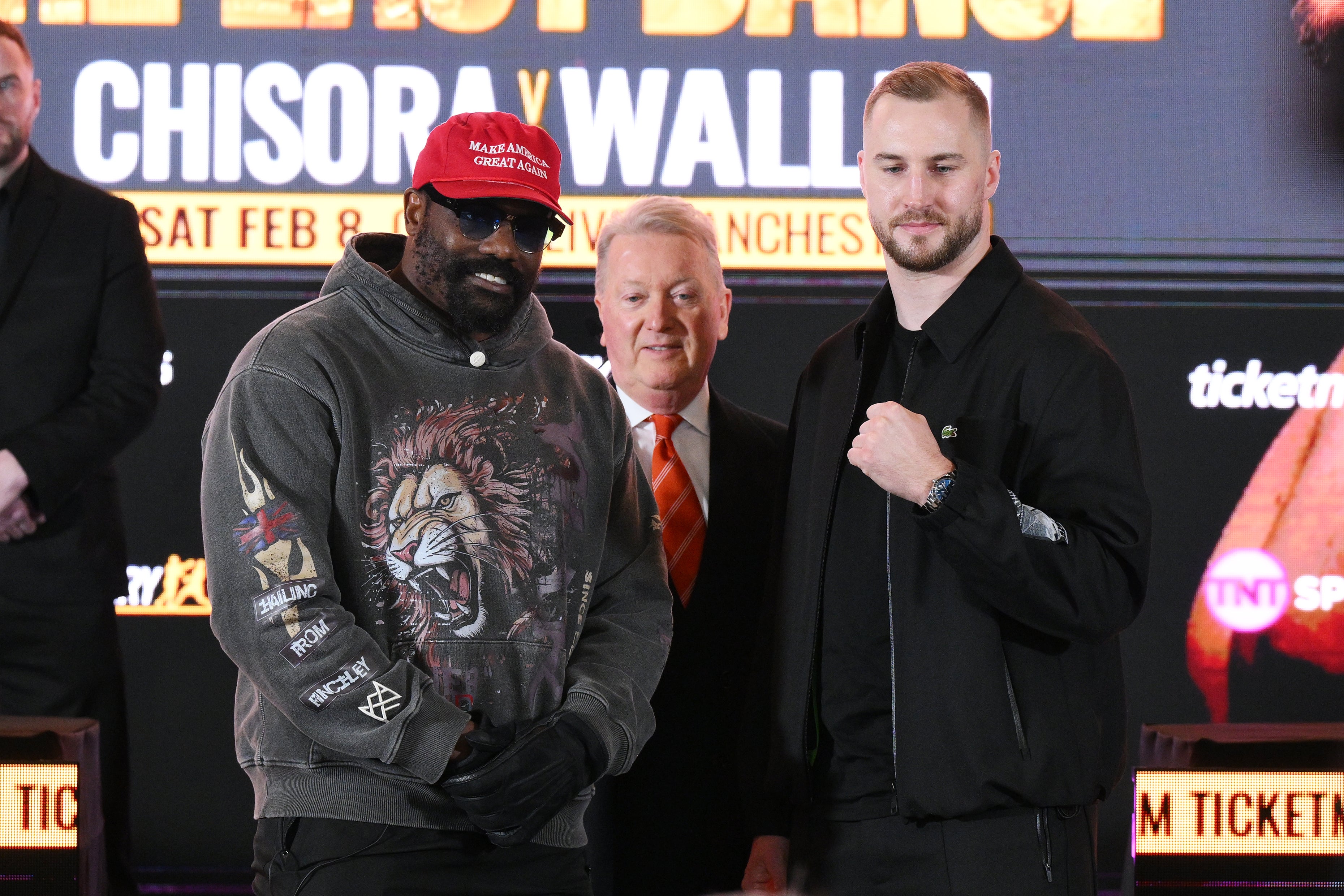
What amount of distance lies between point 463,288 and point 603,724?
1.91 feet

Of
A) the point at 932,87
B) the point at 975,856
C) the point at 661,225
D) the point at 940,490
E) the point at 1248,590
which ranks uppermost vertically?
the point at 932,87

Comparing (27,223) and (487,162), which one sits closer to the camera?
(487,162)

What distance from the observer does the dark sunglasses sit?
5.75ft

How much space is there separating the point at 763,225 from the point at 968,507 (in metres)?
1.85

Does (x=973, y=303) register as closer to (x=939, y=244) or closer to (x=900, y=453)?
(x=939, y=244)

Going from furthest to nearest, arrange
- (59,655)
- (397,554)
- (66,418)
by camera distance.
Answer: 1. (59,655)
2. (66,418)
3. (397,554)

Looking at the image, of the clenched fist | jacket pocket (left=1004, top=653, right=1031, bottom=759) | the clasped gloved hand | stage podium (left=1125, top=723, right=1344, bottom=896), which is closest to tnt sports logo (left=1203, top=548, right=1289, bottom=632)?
stage podium (left=1125, top=723, right=1344, bottom=896)

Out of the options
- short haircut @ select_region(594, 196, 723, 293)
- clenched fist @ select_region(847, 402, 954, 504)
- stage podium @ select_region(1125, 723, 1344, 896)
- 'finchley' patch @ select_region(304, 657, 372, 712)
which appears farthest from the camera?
stage podium @ select_region(1125, 723, 1344, 896)

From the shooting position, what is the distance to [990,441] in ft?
5.76

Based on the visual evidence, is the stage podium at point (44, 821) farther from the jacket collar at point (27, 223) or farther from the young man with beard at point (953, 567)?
the young man with beard at point (953, 567)

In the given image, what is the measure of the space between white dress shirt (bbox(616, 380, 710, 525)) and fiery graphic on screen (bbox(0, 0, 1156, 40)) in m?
1.30

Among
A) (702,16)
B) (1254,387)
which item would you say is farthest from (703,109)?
(1254,387)

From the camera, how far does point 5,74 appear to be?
2.93m

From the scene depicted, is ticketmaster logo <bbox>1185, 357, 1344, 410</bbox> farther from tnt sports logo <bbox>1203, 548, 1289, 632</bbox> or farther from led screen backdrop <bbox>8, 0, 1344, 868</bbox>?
tnt sports logo <bbox>1203, 548, 1289, 632</bbox>
